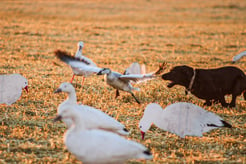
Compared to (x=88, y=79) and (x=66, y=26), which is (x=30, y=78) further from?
(x=66, y=26)

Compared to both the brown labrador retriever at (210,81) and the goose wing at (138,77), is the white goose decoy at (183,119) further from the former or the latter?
the brown labrador retriever at (210,81)

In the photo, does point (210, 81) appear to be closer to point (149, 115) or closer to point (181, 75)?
point (181, 75)

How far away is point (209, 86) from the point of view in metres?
8.09

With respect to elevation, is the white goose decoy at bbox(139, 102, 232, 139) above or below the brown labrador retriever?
below

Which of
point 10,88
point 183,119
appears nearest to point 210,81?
point 183,119

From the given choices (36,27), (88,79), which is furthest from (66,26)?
(88,79)

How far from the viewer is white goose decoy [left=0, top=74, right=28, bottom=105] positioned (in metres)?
6.98

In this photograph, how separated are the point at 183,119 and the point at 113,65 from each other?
683 centimetres

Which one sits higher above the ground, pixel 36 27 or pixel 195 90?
pixel 36 27

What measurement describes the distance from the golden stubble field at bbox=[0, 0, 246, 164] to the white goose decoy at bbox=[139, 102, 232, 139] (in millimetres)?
247

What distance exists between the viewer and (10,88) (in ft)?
23.2

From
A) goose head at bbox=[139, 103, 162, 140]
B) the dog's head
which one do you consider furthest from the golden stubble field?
the dog's head

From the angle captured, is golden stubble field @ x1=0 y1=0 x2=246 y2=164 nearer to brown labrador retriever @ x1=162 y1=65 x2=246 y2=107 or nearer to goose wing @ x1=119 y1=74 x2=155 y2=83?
brown labrador retriever @ x1=162 y1=65 x2=246 y2=107

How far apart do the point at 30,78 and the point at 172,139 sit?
4785 mm
